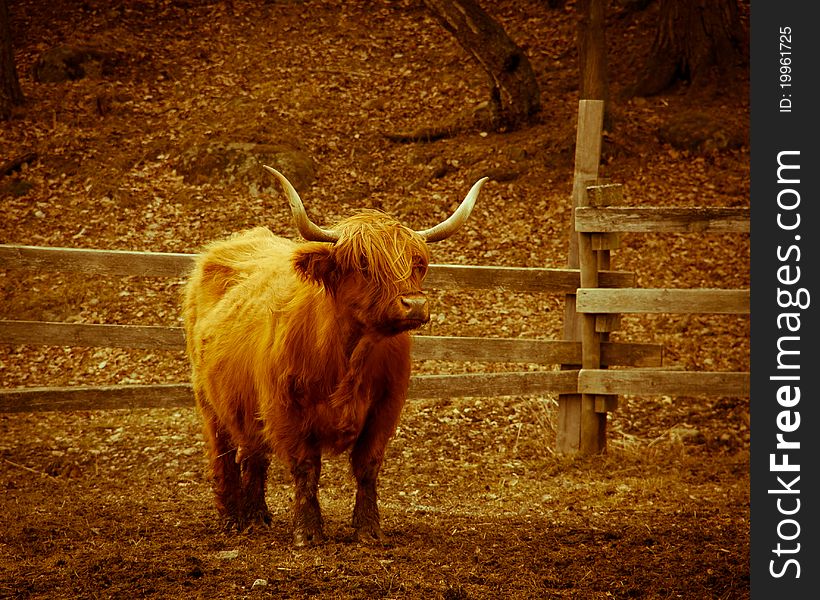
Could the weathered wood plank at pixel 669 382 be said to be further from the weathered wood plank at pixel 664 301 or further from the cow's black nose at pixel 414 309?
the cow's black nose at pixel 414 309

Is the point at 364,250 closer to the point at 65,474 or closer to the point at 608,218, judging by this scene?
the point at 608,218

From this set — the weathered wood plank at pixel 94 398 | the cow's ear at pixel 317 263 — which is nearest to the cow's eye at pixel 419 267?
the cow's ear at pixel 317 263

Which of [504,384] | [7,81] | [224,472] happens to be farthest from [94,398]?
[7,81]

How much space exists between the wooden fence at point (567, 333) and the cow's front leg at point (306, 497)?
8.24 ft

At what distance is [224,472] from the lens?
19.3 feet

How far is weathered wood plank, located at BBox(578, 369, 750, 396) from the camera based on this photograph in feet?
24.7

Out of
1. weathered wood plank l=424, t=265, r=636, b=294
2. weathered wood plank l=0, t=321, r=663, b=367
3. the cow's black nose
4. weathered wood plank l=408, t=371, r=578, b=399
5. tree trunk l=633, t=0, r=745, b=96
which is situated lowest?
weathered wood plank l=408, t=371, r=578, b=399

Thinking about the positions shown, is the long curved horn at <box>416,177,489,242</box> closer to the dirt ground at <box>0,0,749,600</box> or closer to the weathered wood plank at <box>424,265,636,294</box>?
the dirt ground at <box>0,0,749,600</box>

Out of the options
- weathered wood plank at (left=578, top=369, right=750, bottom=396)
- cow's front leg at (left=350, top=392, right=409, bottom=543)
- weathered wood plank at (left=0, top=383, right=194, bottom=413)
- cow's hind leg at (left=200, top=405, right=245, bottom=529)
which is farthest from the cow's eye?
weathered wood plank at (left=578, top=369, right=750, bottom=396)

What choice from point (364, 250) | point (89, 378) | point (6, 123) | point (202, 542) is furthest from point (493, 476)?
point (6, 123)

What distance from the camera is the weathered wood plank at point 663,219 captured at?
7.30 meters

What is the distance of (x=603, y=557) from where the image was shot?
4934 mm

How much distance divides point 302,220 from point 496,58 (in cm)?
915

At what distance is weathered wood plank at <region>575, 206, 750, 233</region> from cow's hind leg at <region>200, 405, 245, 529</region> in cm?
341
